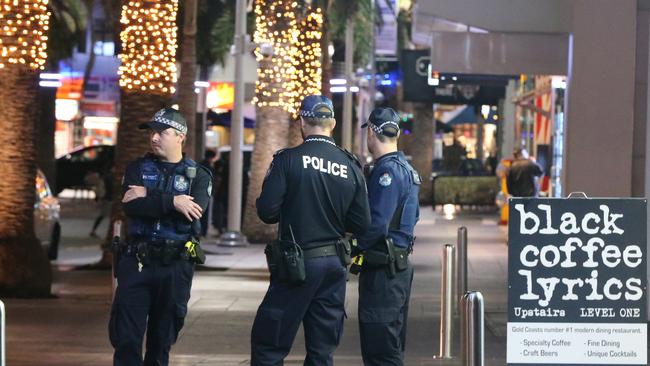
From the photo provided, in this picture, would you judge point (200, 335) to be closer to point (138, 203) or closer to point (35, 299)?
point (35, 299)

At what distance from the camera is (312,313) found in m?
8.69

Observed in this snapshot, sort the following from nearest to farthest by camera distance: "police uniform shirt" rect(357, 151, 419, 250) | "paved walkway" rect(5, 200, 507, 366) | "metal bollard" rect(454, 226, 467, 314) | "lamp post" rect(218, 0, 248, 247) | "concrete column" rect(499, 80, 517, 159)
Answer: "police uniform shirt" rect(357, 151, 419, 250) → "paved walkway" rect(5, 200, 507, 366) → "metal bollard" rect(454, 226, 467, 314) → "lamp post" rect(218, 0, 248, 247) → "concrete column" rect(499, 80, 517, 159)

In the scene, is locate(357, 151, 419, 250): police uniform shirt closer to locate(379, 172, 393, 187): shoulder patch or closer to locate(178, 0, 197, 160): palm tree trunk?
locate(379, 172, 393, 187): shoulder patch

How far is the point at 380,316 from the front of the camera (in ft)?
31.2

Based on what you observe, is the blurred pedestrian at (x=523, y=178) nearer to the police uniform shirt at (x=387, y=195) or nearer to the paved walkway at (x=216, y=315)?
the paved walkway at (x=216, y=315)

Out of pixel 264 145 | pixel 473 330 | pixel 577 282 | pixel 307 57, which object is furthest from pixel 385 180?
pixel 307 57

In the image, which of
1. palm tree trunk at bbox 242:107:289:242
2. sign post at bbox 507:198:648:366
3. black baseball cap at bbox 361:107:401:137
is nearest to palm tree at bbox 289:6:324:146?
palm tree trunk at bbox 242:107:289:242

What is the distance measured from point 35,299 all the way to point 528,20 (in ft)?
24.6

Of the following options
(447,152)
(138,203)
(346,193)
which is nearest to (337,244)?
(346,193)

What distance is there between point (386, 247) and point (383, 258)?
3.0 inches

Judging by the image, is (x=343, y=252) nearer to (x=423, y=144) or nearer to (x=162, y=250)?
(x=162, y=250)

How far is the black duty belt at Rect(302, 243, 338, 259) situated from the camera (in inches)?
340

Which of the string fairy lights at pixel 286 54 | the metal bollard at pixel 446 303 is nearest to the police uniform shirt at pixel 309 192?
the metal bollard at pixel 446 303

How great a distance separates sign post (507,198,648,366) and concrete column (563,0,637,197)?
283 inches
